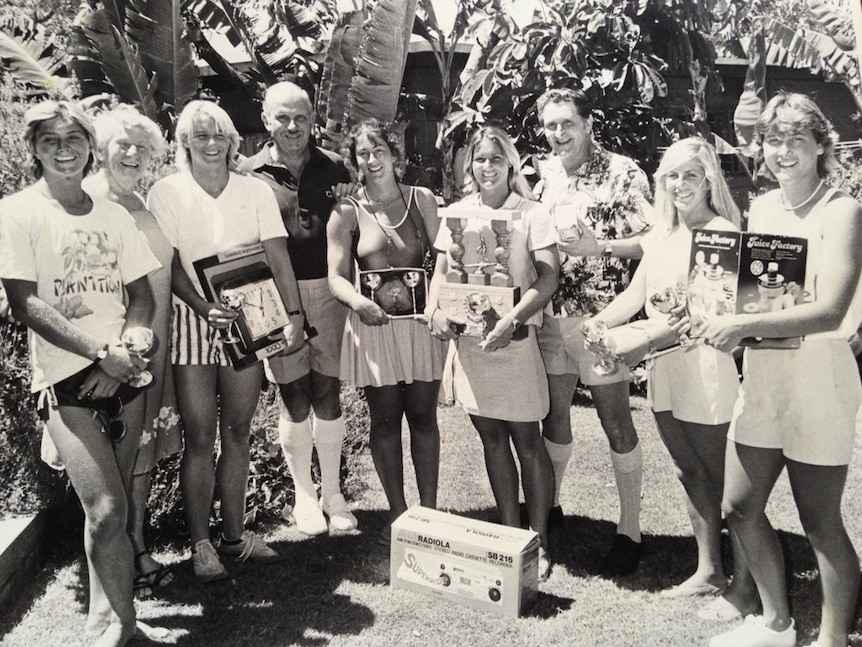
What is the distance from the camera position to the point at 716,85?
114 inches

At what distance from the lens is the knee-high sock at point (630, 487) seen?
3.05 metres

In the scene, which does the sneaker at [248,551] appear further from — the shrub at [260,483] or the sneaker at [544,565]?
the sneaker at [544,565]

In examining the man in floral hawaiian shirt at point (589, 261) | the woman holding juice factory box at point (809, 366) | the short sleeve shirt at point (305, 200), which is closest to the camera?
the woman holding juice factory box at point (809, 366)

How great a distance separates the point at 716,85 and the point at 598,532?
198 centimetres

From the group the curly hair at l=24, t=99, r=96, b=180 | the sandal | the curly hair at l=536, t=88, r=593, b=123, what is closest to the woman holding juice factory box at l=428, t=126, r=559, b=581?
the curly hair at l=536, t=88, r=593, b=123

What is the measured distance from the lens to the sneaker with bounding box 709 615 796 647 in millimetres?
2342

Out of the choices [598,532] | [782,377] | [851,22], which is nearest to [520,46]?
[851,22]

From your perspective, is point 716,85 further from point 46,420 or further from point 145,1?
point 145,1

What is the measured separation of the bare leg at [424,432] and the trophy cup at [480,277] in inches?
16.6

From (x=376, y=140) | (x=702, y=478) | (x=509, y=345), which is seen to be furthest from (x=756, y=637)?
(x=376, y=140)

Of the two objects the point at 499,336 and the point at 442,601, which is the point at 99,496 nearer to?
the point at 442,601

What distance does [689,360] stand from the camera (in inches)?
98.1

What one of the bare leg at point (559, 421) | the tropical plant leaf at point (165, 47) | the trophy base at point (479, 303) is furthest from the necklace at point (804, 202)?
the tropical plant leaf at point (165, 47)

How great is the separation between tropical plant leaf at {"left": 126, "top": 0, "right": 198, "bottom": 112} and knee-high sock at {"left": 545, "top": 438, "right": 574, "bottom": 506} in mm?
2970
